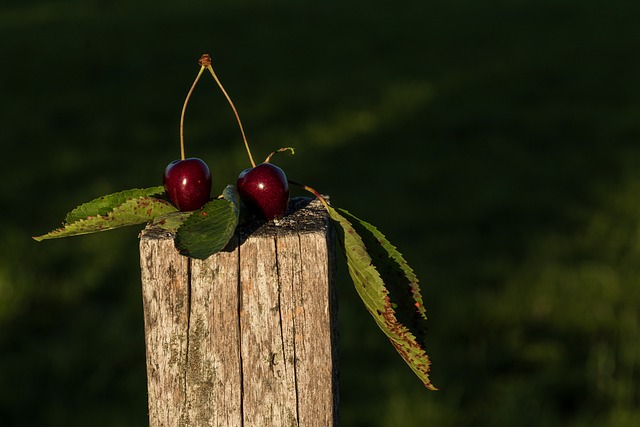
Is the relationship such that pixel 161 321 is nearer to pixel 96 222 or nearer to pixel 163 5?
pixel 96 222

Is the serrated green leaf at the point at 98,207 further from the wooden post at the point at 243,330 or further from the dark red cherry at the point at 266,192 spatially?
the dark red cherry at the point at 266,192

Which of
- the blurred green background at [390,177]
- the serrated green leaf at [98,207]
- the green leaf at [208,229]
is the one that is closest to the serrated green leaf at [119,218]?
the serrated green leaf at [98,207]

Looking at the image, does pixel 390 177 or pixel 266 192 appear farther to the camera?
pixel 390 177

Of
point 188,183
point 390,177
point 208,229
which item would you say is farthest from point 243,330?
point 390,177

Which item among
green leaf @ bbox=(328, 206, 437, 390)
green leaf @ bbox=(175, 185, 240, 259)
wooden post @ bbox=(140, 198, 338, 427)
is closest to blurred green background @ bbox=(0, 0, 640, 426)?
green leaf @ bbox=(328, 206, 437, 390)

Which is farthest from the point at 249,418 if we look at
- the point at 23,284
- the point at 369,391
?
the point at 23,284

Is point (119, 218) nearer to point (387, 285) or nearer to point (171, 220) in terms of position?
point (171, 220)
